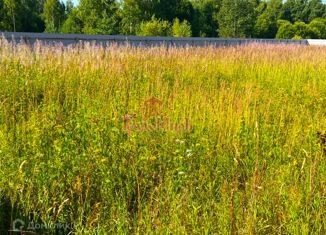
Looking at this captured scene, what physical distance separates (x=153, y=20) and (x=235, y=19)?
1941 cm

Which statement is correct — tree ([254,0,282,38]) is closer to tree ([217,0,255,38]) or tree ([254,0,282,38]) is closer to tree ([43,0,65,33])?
tree ([217,0,255,38])

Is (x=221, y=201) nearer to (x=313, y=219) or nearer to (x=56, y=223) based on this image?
(x=313, y=219)

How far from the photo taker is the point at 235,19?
158ft

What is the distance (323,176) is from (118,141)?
1.74m

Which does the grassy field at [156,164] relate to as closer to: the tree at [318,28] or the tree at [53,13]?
the tree at [53,13]

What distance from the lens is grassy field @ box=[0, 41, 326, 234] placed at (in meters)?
2.32

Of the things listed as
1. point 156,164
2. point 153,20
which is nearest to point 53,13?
point 153,20

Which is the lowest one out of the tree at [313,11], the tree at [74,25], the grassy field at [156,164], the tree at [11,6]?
the grassy field at [156,164]

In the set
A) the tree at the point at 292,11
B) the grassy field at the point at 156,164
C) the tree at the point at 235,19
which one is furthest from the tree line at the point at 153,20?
the tree at the point at 292,11

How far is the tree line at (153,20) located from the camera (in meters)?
33.3

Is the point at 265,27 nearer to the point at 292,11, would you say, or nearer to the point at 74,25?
the point at 74,25

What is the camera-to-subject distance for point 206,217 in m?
2.40

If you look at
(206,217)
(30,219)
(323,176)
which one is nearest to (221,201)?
(206,217)

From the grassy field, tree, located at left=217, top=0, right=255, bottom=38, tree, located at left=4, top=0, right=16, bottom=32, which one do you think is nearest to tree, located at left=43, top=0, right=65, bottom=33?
tree, located at left=4, top=0, right=16, bottom=32
